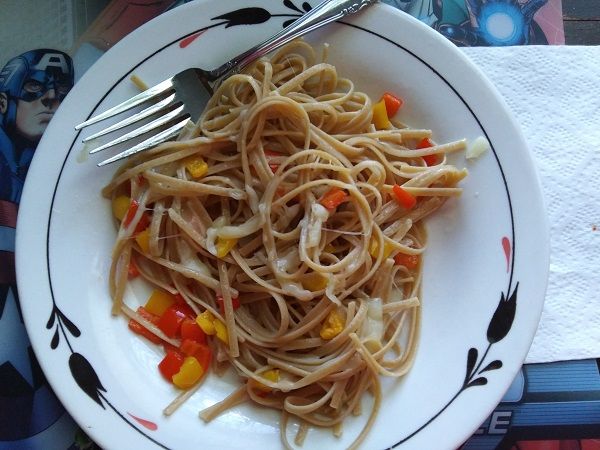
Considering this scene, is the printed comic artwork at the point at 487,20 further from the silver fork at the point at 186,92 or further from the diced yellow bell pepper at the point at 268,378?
the diced yellow bell pepper at the point at 268,378

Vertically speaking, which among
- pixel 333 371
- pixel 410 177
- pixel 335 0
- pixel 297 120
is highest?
pixel 335 0

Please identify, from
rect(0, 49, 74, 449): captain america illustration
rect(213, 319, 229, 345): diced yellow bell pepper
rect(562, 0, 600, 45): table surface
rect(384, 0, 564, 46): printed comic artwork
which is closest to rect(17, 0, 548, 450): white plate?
rect(213, 319, 229, 345): diced yellow bell pepper

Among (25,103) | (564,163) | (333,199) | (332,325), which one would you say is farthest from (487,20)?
(25,103)

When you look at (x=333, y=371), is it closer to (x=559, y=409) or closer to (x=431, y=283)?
(x=431, y=283)

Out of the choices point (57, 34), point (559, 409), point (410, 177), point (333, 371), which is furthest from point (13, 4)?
point (559, 409)

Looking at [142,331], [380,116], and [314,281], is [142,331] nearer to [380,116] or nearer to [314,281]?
[314,281]
